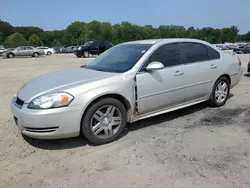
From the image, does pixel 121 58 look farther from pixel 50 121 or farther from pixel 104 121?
pixel 50 121

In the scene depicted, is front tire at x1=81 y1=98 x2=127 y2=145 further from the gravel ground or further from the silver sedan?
the gravel ground

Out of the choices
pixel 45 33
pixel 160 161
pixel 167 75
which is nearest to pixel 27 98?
pixel 160 161

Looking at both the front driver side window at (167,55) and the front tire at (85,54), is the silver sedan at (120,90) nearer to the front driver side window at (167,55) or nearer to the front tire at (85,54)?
the front driver side window at (167,55)

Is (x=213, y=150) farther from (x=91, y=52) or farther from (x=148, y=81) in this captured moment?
(x=91, y=52)

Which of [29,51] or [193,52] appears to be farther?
[29,51]

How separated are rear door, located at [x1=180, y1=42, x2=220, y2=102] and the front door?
6.4 inches

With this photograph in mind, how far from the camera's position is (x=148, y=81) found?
3.94 metres

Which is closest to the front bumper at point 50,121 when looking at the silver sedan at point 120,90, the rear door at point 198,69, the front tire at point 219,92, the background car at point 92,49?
the silver sedan at point 120,90

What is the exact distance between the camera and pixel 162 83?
4105 millimetres

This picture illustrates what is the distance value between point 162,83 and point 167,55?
580mm

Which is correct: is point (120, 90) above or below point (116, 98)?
above

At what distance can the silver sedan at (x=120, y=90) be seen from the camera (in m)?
3.30

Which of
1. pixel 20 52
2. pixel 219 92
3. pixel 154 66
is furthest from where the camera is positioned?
pixel 20 52

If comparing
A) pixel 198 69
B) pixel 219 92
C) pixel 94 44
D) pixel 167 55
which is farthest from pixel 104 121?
pixel 94 44
